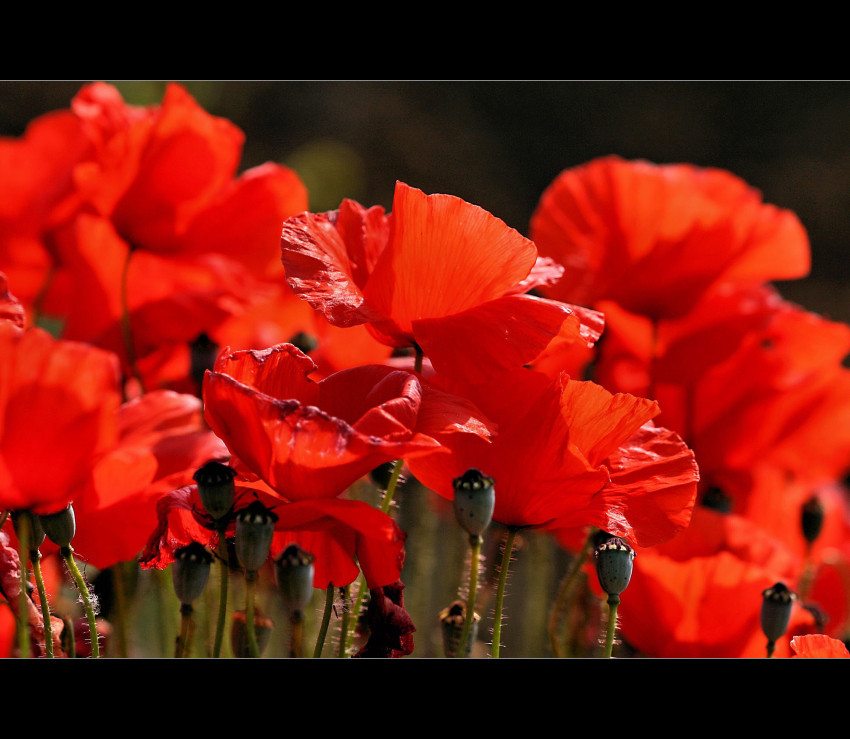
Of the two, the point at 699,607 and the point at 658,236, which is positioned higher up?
the point at 658,236

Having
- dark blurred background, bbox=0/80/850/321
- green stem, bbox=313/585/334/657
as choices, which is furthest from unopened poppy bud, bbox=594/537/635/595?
dark blurred background, bbox=0/80/850/321

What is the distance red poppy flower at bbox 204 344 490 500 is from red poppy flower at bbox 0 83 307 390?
0.28 meters

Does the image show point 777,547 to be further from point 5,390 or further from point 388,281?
Result: point 5,390

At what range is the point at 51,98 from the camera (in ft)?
3.22

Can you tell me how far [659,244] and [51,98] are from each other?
1.94 ft

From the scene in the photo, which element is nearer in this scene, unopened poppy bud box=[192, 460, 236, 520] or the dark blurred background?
unopened poppy bud box=[192, 460, 236, 520]

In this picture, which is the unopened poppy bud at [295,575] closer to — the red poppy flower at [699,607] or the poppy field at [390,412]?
the poppy field at [390,412]

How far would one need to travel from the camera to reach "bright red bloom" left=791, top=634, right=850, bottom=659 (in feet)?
1.45

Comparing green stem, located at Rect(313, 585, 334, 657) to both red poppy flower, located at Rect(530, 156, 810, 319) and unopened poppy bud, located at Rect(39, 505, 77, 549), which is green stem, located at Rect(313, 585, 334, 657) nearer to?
unopened poppy bud, located at Rect(39, 505, 77, 549)

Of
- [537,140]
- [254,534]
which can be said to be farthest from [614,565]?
[537,140]

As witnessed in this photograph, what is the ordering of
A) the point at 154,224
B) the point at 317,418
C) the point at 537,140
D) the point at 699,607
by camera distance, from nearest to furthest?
1. the point at 317,418
2. the point at 699,607
3. the point at 154,224
4. the point at 537,140

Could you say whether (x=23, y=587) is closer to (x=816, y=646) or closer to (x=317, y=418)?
(x=317, y=418)

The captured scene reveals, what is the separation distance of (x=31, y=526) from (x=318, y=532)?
11 cm

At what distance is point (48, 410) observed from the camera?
39 cm
